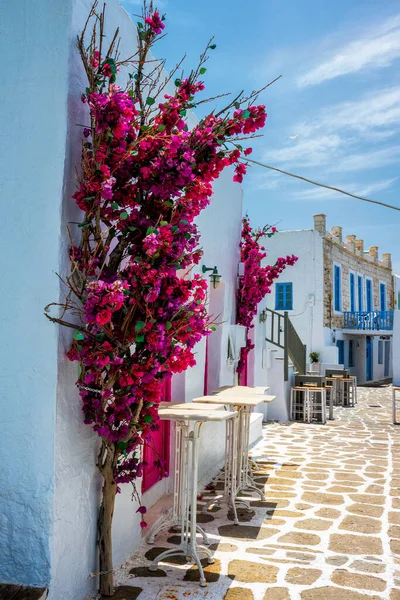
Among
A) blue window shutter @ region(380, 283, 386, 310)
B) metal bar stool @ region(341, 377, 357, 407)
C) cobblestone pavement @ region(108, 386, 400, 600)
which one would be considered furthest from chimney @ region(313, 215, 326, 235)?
cobblestone pavement @ region(108, 386, 400, 600)

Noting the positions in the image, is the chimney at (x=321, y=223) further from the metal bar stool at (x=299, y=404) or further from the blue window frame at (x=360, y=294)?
the metal bar stool at (x=299, y=404)

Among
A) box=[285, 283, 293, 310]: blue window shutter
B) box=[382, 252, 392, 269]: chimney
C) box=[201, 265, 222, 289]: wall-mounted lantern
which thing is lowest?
box=[201, 265, 222, 289]: wall-mounted lantern

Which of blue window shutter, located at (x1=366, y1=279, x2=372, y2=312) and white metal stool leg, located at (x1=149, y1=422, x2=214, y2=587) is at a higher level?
blue window shutter, located at (x1=366, y1=279, x2=372, y2=312)

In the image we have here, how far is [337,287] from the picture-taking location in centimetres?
2236

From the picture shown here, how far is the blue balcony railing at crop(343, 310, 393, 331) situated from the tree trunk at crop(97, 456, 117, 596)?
20.7m

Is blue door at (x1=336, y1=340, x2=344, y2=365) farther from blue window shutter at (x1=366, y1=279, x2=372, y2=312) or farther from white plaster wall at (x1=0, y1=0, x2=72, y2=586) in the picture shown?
white plaster wall at (x1=0, y1=0, x2=72, y2=586)

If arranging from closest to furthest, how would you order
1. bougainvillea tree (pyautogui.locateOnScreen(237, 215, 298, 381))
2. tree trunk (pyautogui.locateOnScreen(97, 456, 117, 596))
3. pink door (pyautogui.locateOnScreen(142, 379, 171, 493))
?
tree trunk (pyautogui.locateOnScreen(97, 456, 117, 596))
pink door (pyautogui.locateOnScreen(142, 379, 171, 493))
bougainvillea tree (pyautogui.locateOnScreen(237, 215, 298, 381))

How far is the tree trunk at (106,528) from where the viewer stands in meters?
3.54

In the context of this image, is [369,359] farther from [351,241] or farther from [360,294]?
Result: [351,241]

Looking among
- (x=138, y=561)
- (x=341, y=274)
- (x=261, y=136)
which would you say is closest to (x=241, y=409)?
(x=138, y=561)

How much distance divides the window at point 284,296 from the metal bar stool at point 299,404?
9.01 metres

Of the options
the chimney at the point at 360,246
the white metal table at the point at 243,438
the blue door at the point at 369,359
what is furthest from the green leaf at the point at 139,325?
the blue door at the point at 369,359

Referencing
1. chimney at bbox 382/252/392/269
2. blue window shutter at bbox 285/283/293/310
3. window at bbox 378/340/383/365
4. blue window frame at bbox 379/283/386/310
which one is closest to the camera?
blue window shutter at bbox 285/283/293/310

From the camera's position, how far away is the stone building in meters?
20.6
